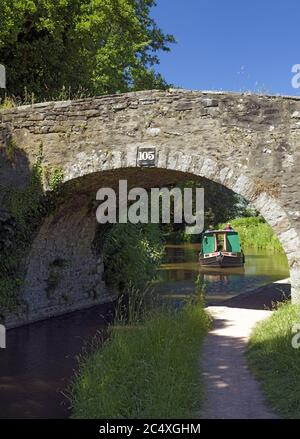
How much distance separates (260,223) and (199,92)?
2628 cm

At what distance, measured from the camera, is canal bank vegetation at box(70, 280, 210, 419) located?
193 inches

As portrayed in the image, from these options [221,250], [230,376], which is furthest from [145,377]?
[221,250]

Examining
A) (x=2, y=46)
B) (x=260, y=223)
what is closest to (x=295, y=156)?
(x=2, y=46)

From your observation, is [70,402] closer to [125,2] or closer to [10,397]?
[10,397]

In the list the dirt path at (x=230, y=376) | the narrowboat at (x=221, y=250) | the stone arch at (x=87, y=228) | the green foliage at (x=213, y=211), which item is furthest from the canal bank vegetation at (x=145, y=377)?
the green foliage at (x=213, y=211)

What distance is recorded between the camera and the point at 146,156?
28.2 ft

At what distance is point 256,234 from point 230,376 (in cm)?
2645

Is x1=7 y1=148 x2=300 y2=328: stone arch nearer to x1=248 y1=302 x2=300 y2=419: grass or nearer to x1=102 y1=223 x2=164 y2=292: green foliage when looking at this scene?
x1=102 y1=223 x2=164 y2=292: green foliage

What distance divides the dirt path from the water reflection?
4.16 metres

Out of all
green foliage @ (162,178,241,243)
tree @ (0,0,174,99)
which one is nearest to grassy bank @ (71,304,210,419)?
tree @ (0,0,174,99)

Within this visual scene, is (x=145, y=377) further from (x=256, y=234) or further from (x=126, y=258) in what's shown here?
(x=256, y=234)

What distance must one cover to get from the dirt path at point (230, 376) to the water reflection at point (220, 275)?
4.16m

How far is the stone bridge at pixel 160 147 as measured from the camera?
7910mm

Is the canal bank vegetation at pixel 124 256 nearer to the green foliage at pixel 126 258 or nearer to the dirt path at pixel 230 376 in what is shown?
the green foliage at pixel 126 258
